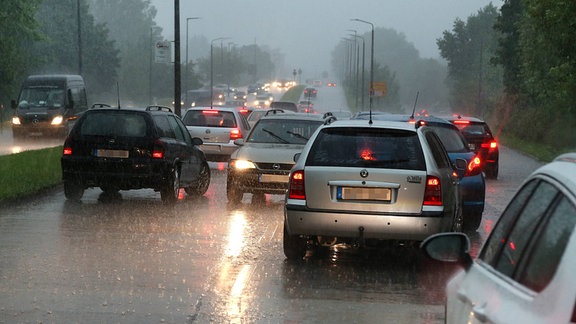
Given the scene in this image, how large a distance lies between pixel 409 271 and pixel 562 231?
25.4 ft

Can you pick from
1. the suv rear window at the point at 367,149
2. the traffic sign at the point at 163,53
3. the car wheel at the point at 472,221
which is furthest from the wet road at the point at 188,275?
the traffic sign at the point at 163,53

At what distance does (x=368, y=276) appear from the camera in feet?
34.8

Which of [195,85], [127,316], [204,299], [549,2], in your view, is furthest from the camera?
[195,85]

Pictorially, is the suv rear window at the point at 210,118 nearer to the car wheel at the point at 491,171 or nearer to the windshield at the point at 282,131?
the car wheel at the point at 491,171

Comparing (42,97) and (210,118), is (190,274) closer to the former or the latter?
(210,118)

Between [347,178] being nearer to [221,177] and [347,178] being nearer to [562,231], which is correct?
[562,231]

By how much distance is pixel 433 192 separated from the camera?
10836 millimetres

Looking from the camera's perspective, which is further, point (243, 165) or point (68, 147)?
point (243, 165)

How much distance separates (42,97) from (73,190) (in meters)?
26.9

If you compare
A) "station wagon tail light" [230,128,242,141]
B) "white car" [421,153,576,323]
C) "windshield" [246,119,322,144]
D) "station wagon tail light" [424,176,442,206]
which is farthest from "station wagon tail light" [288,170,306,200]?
"station wagon tail light" [230,128,242,141]

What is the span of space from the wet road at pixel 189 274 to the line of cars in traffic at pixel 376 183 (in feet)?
1.71

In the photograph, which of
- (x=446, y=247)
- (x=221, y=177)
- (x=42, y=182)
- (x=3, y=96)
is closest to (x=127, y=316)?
(x=446, y=247)

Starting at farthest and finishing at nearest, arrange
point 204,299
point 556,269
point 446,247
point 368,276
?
point 368,276 → point 204,299 → point 446,247 → point 556,269

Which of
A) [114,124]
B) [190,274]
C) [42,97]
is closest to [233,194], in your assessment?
[114,124]
